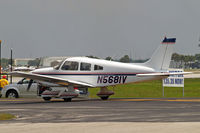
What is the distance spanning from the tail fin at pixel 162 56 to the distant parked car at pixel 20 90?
25.8ft

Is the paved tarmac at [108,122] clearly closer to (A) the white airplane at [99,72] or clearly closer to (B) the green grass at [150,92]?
(A) the white airplane at [99,72]

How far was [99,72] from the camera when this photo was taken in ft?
88.4

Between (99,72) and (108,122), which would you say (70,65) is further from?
(108,122)

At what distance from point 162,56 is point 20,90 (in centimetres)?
1000

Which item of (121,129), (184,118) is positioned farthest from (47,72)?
(121,129)

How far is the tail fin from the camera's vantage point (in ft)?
89.1

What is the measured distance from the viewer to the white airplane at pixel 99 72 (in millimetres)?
26609

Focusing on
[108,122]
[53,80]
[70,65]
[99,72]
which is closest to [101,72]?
[99,72]

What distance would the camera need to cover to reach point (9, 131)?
44.0 feet

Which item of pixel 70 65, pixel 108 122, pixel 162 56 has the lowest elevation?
pixel 108 122

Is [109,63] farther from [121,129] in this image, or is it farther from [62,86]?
[121,129]

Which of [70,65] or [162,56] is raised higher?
[162,56]

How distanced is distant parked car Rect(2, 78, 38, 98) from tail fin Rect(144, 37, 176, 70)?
7.85 m

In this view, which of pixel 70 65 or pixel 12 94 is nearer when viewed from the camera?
pixel 70 65
